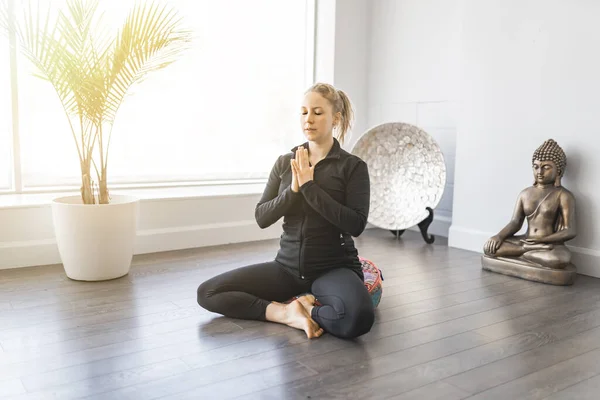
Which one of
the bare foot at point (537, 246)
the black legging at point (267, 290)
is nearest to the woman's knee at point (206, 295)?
the black legging at point (267, 290)

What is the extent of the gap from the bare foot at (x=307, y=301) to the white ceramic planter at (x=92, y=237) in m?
1.03

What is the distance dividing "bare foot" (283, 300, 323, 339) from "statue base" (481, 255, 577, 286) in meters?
1.33

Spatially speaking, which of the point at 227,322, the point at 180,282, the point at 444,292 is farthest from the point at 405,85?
the point at 227,322

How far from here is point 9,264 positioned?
287 centimetres

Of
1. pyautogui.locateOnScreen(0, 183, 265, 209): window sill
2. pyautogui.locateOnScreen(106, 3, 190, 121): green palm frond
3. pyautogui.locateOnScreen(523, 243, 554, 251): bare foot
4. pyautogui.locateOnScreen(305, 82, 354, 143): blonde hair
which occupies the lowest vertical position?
pyautogui.locateOnScreen(523, 243, 554, 251): bare foot

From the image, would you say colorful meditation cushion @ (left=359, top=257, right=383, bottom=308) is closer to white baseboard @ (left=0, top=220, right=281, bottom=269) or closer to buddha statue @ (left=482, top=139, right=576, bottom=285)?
buddha statue @ (left=482, top=139, right=576, bottom=285)

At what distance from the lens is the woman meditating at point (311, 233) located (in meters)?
2.03

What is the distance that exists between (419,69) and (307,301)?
94.2 inches

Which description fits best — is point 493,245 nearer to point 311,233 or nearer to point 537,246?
point 537,246

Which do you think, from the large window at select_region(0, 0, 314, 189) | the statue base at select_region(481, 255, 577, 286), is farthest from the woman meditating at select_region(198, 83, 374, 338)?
the large window at select_region(0, 0, 314, 189)

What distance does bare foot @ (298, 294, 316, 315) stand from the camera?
211 centimetres

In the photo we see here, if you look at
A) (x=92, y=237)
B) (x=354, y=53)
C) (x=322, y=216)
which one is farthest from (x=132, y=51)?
(x=354, y=53)

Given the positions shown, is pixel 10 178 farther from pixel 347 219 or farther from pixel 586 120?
pixel 586 120

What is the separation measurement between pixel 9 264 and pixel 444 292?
2121mm
